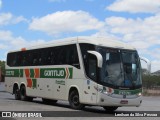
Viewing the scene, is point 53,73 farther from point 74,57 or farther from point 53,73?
point 74,57

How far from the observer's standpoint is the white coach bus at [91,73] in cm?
1819

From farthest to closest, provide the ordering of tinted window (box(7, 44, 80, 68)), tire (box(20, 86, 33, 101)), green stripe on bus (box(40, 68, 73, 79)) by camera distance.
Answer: tire (box(20, 86, 33, 101)) < green stripe on bus (box(40, 68, 73, 79)) < tinted window (box(7, 44, 80, 68))

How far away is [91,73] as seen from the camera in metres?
18.7

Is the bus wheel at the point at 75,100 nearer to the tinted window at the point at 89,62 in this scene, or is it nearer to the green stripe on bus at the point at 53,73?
the green stripe on bus at the point at 53,73

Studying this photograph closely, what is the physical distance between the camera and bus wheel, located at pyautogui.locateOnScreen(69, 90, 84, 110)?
1961 cm

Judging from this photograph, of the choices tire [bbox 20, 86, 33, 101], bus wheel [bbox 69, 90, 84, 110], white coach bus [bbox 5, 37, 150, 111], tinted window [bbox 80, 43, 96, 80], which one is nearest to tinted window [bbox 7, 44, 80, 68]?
white coach bus [bbox 5, 37, 150, 111]

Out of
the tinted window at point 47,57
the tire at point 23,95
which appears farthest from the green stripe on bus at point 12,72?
the tire at point 23,95

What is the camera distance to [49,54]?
22.8m

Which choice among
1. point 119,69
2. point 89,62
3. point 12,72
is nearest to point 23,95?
point 12,72

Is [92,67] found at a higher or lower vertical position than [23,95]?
higher

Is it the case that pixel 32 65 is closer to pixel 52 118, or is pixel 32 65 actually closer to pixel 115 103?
pixel 115 103

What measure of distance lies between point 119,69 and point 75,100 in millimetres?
2857

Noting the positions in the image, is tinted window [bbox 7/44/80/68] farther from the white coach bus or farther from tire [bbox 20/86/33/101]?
tire [bbox 20/86/33/101]

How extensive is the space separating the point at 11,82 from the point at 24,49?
108 inches
